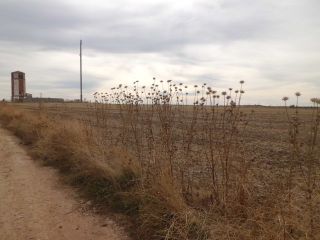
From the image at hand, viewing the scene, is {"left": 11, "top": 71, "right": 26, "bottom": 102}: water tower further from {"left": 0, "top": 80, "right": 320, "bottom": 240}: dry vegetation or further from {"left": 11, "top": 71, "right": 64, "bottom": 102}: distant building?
{"left": 0, "top": 80, "right": 320, "bottom": 240}: dry vegetation

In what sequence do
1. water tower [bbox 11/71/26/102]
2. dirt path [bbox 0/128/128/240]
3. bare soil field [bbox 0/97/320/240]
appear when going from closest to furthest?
bare soil field [bbox 0/97/320/240] < dirt path [bbox 0/128/128/240] < water tower [bbox 11/71/26/102]

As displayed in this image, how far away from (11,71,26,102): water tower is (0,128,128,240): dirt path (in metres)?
75.0

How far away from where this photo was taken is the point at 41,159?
10789 millimetres

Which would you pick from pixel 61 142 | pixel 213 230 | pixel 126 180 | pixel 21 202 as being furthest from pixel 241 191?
pixel 61 142

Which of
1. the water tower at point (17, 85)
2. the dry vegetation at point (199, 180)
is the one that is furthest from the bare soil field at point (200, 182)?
the water tower at point (17, 85)

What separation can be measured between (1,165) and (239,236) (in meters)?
7.44

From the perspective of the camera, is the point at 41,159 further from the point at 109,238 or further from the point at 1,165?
the point at 109,238

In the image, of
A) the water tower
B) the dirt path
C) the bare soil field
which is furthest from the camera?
the water tower

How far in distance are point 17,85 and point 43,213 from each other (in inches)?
3132

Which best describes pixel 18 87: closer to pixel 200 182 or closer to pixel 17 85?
pixel 17 85

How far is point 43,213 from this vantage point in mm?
6570

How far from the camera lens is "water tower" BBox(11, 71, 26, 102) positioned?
8069 centimetres

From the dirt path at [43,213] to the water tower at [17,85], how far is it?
7499cm

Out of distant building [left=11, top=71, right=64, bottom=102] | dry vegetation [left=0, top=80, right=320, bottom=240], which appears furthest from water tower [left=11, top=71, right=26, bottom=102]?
dry vegetation [left=0, top=80, right=320, bottom=240]
